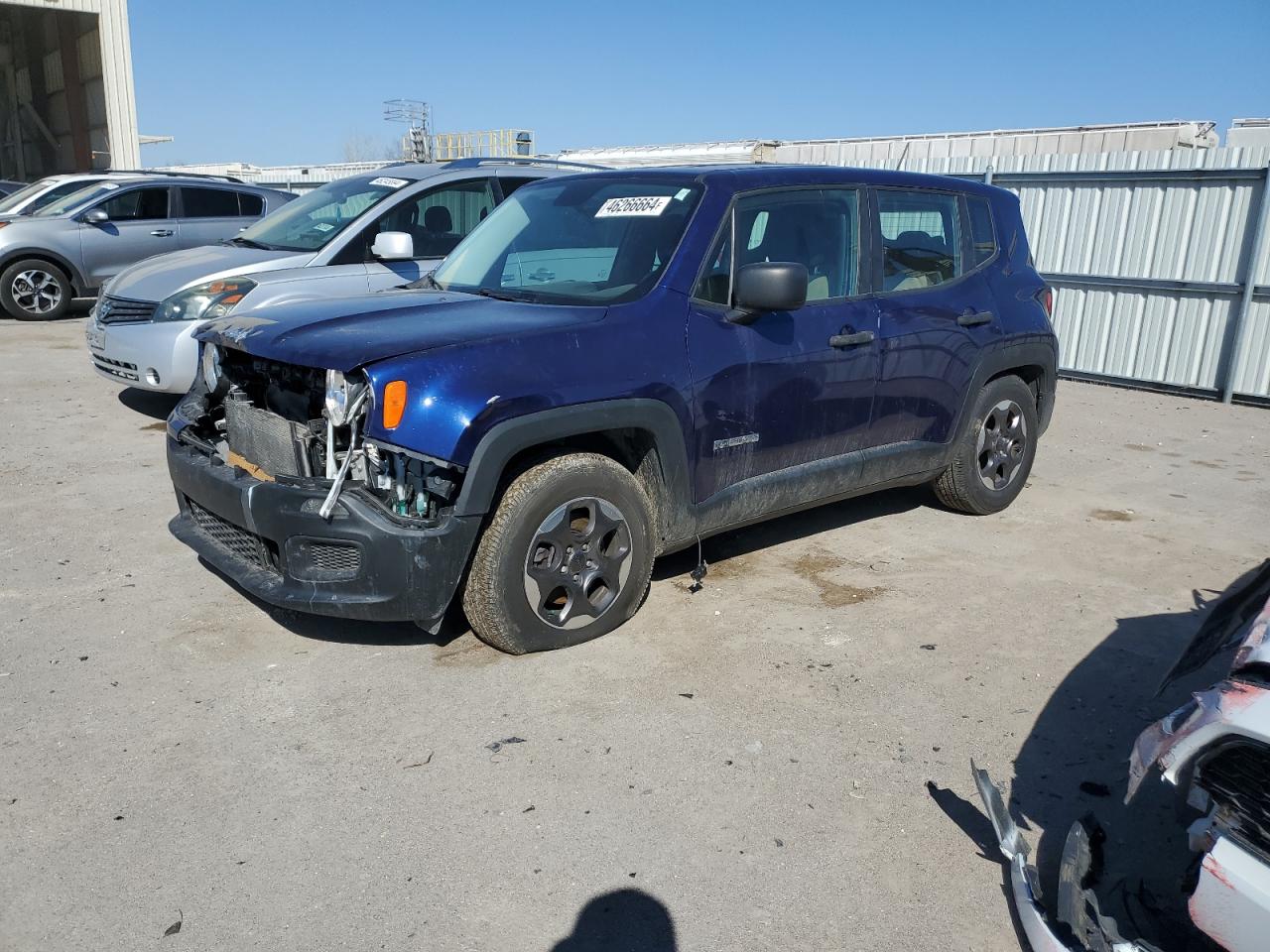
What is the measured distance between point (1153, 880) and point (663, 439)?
2168 mm

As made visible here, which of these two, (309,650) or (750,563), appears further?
(750,563)

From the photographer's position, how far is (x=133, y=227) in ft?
40.2

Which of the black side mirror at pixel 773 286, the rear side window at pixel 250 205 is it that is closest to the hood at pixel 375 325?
the black side mirror at pixel 773 286

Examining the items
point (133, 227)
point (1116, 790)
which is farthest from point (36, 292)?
point (1116, 790)

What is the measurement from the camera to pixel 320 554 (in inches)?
141

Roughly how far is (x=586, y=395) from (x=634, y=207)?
1160mm

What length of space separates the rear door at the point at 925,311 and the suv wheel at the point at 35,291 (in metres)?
11.3

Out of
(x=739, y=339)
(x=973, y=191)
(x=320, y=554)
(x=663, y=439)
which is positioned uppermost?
(x=973, y=191)

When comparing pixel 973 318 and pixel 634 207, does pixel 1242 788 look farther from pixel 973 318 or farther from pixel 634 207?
pixel 973 318

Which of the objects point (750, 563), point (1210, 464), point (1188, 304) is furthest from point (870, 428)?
point (1188, 304)

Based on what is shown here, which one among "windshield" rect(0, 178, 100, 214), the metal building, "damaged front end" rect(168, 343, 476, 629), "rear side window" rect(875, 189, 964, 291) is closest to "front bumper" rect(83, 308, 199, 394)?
"damaged front end" rect(168, 343, 476, 629)

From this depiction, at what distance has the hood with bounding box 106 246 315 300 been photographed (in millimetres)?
7105

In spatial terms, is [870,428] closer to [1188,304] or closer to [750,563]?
[750,563]

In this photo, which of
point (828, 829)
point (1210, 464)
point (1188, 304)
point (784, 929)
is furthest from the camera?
point (1188, 304)
